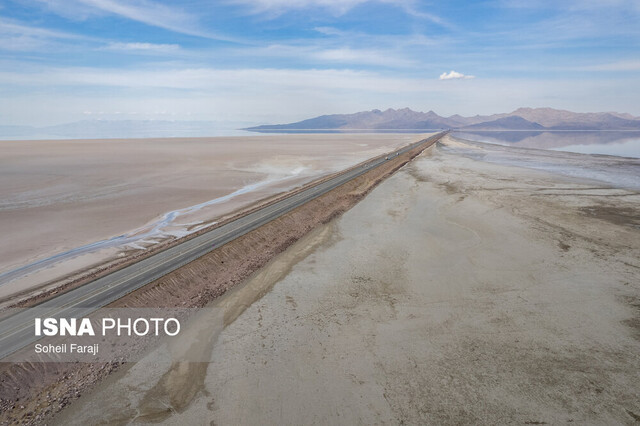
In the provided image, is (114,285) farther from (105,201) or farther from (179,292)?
(105,201)

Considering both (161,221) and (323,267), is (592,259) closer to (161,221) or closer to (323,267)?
(323,267)

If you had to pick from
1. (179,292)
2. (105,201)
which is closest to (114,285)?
(179,292)

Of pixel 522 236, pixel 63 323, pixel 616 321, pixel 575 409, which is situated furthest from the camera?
pixel 522 236

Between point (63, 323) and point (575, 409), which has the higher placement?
point (63, 323)

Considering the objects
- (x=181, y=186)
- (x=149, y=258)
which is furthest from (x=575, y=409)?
(x=181, y=186)

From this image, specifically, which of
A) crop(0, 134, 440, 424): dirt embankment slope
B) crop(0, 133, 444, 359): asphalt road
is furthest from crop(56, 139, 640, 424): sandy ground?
crop(0, 133, 444, 359): asphalt road

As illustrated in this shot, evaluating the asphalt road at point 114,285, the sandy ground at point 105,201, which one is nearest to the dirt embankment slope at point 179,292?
the asphalt road at point 114,285
